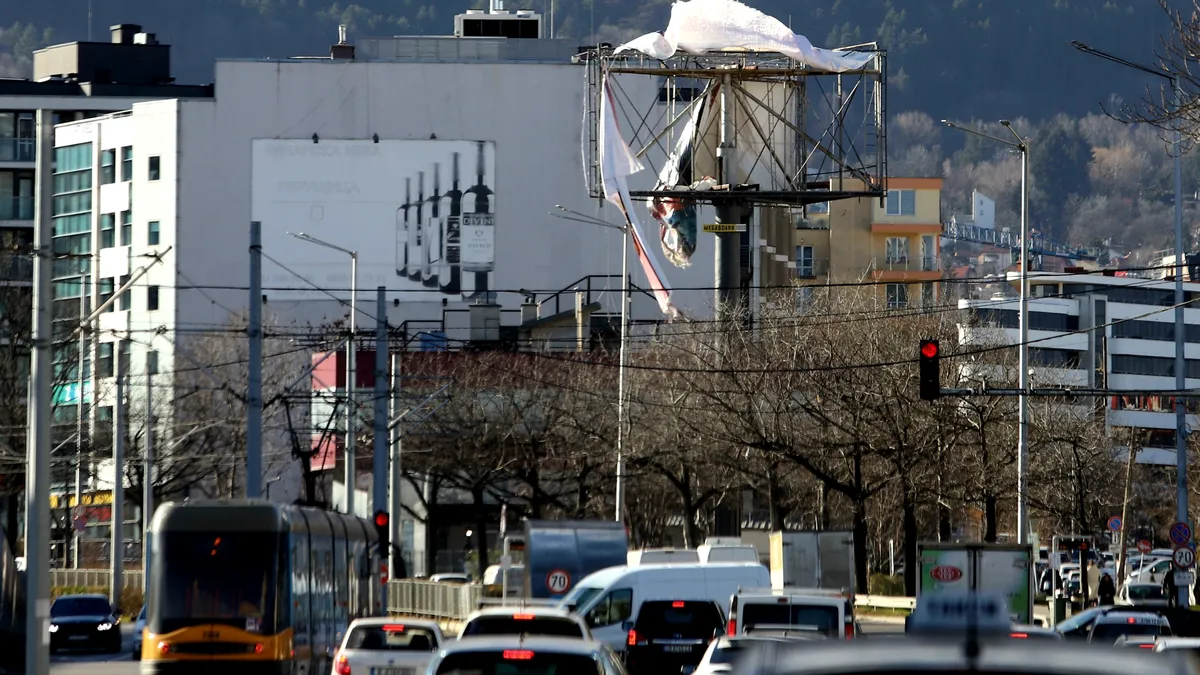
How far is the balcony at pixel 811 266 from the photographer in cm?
14712

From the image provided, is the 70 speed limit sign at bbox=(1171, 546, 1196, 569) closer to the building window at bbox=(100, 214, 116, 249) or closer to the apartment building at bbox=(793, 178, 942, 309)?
the building window at bbox=(100, 214, 116, 249)

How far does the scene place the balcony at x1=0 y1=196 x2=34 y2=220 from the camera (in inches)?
4395

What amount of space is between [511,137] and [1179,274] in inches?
2049

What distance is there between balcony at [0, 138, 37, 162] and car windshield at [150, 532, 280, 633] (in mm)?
89181

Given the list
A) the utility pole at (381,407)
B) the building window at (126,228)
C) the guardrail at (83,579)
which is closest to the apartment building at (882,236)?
the building window at (126,228)

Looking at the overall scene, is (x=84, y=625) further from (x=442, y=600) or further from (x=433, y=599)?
(x=433, y=599)

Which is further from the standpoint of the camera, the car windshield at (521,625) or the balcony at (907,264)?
the balcony at (907,264)

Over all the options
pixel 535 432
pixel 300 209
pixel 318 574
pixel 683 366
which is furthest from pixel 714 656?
pixel 300 209

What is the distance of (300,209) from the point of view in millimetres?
93125

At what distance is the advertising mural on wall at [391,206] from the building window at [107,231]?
12.7 metres

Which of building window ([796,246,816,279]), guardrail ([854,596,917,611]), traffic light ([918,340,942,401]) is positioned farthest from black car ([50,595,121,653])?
building window ([796,246,816,279])

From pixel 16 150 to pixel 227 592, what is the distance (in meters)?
90.8

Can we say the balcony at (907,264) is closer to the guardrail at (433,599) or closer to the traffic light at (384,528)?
the guardrail at (433,599)

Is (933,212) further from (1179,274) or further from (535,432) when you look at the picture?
(1179,274)
